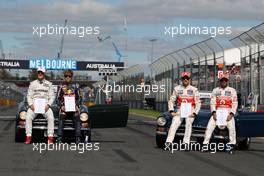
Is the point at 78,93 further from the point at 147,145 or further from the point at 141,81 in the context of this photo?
the point at 141,81

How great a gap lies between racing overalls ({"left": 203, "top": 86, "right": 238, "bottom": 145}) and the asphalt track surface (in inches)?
16.6

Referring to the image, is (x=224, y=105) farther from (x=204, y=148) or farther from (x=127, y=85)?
(x=127, y=85)

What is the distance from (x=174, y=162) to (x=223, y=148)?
337 cm

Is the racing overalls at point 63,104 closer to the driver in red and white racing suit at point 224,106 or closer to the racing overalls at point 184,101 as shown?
the racing overalls at point 184,101

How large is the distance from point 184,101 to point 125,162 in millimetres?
3399

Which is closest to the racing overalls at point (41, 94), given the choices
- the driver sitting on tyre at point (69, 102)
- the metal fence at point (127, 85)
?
the driver sitting on tyre at point (69, 102)

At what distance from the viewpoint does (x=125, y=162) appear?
12.4 m

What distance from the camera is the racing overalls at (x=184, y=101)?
1523 cm

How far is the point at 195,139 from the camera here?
52.3 ft

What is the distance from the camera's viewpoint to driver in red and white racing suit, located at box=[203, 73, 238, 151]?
15.1 metres

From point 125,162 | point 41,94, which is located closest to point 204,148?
point 125,162

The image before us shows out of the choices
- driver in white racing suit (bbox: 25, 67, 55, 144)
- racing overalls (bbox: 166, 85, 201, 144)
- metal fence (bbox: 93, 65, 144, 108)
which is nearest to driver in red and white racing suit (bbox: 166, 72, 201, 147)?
racing overalls (bbox: 166, 85, 201, 144)

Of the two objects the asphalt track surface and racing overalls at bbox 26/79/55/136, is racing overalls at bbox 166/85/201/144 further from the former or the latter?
racing overalls at bbox 26/79/55/136

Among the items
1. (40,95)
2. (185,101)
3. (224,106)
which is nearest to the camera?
(224,106)
